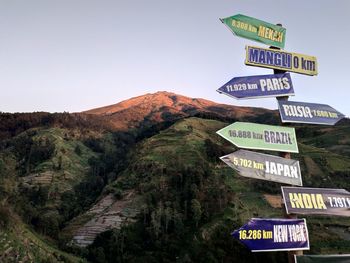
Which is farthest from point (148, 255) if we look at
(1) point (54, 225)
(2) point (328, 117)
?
(2) point (328, 117)

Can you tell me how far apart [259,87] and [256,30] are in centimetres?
157

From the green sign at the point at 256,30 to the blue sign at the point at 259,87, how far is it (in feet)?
3.25

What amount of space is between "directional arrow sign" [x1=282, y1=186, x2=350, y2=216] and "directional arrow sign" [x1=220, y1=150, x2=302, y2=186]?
31 centimetres

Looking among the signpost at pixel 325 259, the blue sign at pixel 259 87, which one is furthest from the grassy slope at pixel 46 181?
the signpost at pixel 325 259

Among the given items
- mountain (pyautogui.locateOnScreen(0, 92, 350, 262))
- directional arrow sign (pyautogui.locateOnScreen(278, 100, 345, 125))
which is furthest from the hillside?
directional arrow sign (pyautogui.locateOnScreen(278, 100, 345, 125))

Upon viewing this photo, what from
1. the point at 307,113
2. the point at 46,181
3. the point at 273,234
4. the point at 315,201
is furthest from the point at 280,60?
the point at 46,181

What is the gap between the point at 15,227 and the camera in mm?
68188

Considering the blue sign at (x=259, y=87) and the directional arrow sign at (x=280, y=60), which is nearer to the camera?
the blue sign at (x=259, y=87)

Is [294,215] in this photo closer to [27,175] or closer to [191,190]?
[191,190]

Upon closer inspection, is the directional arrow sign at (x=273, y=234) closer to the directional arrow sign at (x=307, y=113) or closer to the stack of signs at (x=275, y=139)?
the stack of signs at (x=275, y=139)

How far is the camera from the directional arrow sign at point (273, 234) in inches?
345

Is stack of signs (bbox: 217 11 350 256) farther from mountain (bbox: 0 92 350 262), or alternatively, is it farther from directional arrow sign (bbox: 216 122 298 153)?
mountain (bbox: 0 92 350 262)

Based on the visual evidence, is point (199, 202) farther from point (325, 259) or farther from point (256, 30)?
point (325, 259)

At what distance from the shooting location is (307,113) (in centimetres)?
1052
